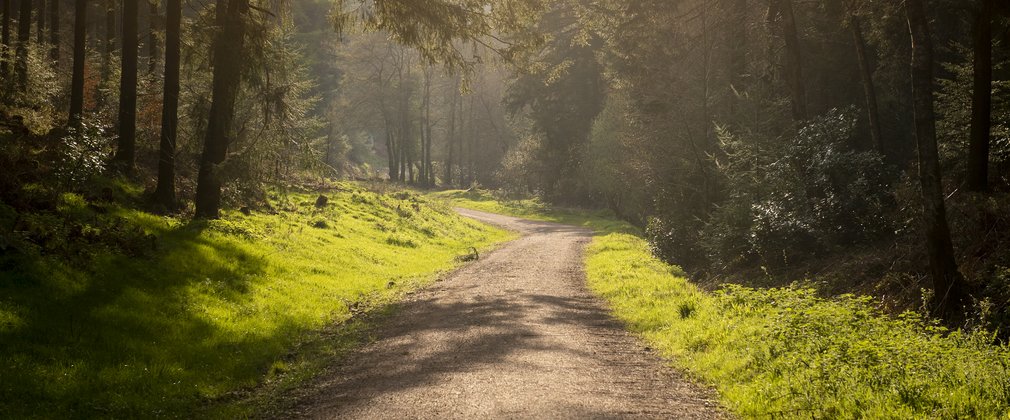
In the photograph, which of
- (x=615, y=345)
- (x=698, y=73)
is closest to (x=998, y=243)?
(x=615, y=345)

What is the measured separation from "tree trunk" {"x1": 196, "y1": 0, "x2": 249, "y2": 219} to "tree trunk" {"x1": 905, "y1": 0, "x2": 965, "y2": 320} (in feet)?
51.1

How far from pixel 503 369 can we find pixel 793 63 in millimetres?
15282

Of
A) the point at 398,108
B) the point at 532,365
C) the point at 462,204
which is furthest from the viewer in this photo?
the point at 398,108

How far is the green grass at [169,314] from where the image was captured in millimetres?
7656

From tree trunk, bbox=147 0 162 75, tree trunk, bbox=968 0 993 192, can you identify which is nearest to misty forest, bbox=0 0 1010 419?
tree trunk, bbox=968 0 993 192

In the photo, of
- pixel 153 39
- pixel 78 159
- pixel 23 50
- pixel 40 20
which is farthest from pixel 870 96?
pixel 40 20

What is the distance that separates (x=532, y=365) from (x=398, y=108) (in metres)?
68.1

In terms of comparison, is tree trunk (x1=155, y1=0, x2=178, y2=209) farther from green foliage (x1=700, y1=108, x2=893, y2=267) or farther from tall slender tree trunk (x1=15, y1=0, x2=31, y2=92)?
green foliage (x1=700, y1=108, x2=893, y2=267)

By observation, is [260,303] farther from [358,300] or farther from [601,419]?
[601,419]

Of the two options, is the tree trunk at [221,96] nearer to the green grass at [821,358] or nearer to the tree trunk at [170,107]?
the tree trunk at [170,107]

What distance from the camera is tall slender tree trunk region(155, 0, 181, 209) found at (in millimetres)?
17828

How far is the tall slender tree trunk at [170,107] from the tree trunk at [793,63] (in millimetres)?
17542

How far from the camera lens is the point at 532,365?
9297 millimetres

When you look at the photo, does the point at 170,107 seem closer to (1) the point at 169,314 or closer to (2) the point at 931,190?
(1) the point at 169,314
